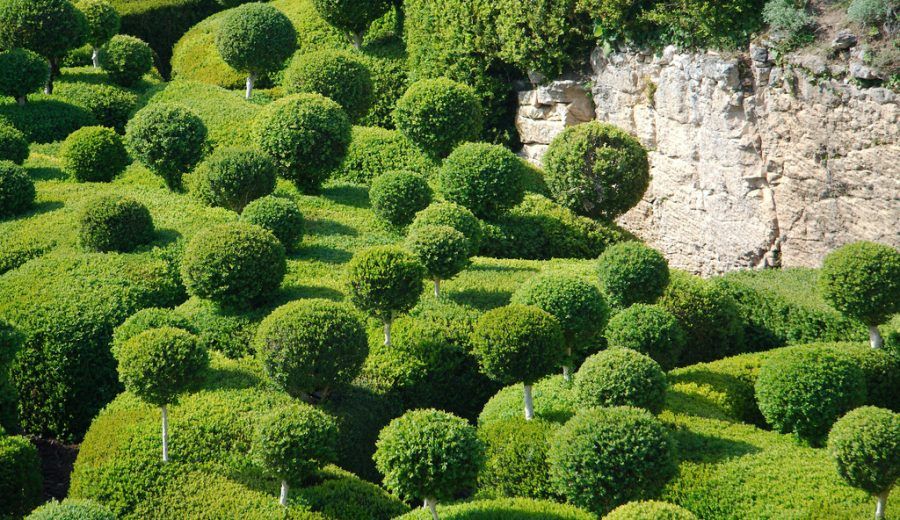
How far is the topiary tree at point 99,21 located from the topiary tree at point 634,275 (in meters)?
17.4

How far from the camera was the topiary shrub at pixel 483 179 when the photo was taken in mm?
19984

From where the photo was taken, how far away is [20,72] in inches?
984

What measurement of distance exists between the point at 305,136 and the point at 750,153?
8.70 m

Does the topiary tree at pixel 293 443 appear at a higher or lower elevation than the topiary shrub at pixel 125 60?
lower

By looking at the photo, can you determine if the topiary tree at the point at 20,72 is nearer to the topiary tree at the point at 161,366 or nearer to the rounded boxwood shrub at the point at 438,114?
the rounded boxwood shrub at the point at 438,114

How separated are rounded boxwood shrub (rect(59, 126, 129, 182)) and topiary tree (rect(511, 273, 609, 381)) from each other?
11.1 m

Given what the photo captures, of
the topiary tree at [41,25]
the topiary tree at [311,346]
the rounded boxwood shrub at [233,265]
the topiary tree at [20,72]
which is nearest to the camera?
the topiary tree at [311,346]

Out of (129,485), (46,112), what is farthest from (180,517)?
(46,112)

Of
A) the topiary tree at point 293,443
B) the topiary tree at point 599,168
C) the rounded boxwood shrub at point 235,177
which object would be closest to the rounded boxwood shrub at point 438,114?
the topiary tree at point 599,168

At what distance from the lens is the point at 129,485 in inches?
527

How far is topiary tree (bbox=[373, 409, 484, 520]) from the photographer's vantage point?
38.1ft

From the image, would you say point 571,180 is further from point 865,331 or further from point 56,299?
point 56,299

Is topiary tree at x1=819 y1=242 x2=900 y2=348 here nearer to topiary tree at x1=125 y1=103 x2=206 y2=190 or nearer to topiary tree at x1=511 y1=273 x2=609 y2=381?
topiary tree at x1=511 y1=273 x2=609 y2=381

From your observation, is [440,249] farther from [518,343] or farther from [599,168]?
[599,168]
